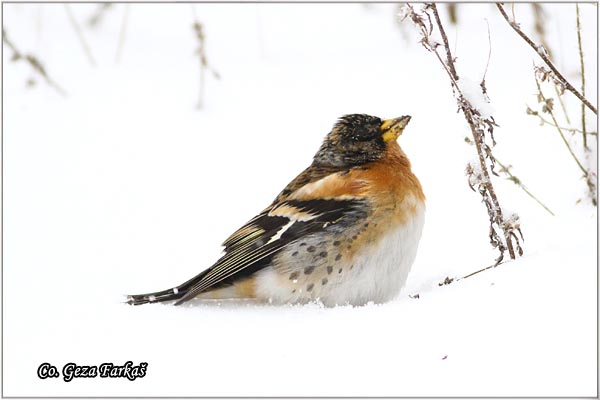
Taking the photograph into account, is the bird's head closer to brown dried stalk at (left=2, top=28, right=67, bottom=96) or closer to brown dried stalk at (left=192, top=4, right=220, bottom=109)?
brown dried stalk at (left=192, top=4, right=220, bottom=109)

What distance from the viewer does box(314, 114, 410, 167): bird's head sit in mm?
3982

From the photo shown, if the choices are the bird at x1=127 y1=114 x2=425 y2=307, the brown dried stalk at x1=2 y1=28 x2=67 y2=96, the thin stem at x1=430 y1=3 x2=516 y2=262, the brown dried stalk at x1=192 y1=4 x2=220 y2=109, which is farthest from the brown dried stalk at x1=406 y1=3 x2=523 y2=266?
the brown dried stalk at x1=2 y1=28 x2=67 y2=96

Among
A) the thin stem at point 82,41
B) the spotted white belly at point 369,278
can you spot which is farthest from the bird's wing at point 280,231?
the thin stem at point 82,41

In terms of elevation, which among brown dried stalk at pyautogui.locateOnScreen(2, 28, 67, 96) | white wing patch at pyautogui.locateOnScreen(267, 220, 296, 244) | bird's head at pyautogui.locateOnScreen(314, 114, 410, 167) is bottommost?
white wing patch at pyautogui.locateOnScreen(267, 220, 296, 244)

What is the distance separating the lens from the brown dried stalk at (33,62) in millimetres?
5656

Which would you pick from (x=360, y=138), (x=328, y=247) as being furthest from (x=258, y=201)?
(x=328, y=247)

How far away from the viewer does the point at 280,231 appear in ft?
12.1

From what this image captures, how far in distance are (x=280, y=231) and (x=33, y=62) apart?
2.83 m

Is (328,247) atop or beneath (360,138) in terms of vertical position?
beneath

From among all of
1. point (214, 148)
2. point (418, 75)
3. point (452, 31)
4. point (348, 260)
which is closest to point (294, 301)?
point (348, 260)

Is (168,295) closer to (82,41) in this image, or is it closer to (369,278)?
(369,278)

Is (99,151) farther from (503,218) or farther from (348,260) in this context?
(503,218)

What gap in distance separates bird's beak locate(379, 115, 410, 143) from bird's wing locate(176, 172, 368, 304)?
444 millimetres

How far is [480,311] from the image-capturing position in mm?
2992
